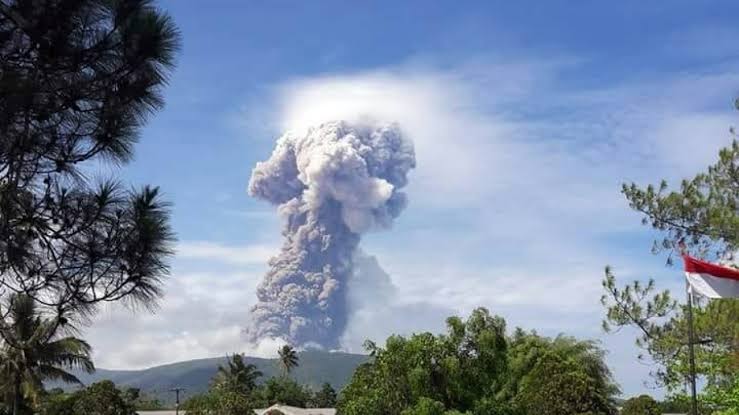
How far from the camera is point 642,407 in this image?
35.2m

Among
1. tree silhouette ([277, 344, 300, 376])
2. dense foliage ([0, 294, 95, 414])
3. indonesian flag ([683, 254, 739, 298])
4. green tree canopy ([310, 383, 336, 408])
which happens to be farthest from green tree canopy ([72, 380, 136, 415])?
tree silhouette ([277, 344, 300, 376])

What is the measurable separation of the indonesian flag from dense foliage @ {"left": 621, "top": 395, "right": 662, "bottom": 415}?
15747mm

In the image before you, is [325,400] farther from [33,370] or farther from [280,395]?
[33,370]

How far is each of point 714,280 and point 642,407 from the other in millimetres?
16088

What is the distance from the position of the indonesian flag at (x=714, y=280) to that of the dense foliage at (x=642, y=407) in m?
15.7

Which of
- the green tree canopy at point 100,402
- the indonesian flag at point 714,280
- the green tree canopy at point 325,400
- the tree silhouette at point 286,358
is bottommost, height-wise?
the green tree canopy at point 325,400

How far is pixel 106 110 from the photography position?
10516 millimetres

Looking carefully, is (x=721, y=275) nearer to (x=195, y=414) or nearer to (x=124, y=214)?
(x=124, y=214)

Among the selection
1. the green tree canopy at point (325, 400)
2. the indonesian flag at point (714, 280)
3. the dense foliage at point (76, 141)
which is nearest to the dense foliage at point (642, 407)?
the indonesian flag at point (714, 280)

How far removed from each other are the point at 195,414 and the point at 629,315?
2484cm

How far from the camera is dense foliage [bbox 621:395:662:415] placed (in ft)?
115

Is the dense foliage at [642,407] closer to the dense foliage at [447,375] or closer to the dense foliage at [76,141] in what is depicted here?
the dense foliage at [447,375]

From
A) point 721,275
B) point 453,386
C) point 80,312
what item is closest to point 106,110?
point 80,312

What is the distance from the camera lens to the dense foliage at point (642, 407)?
35.1 meters
